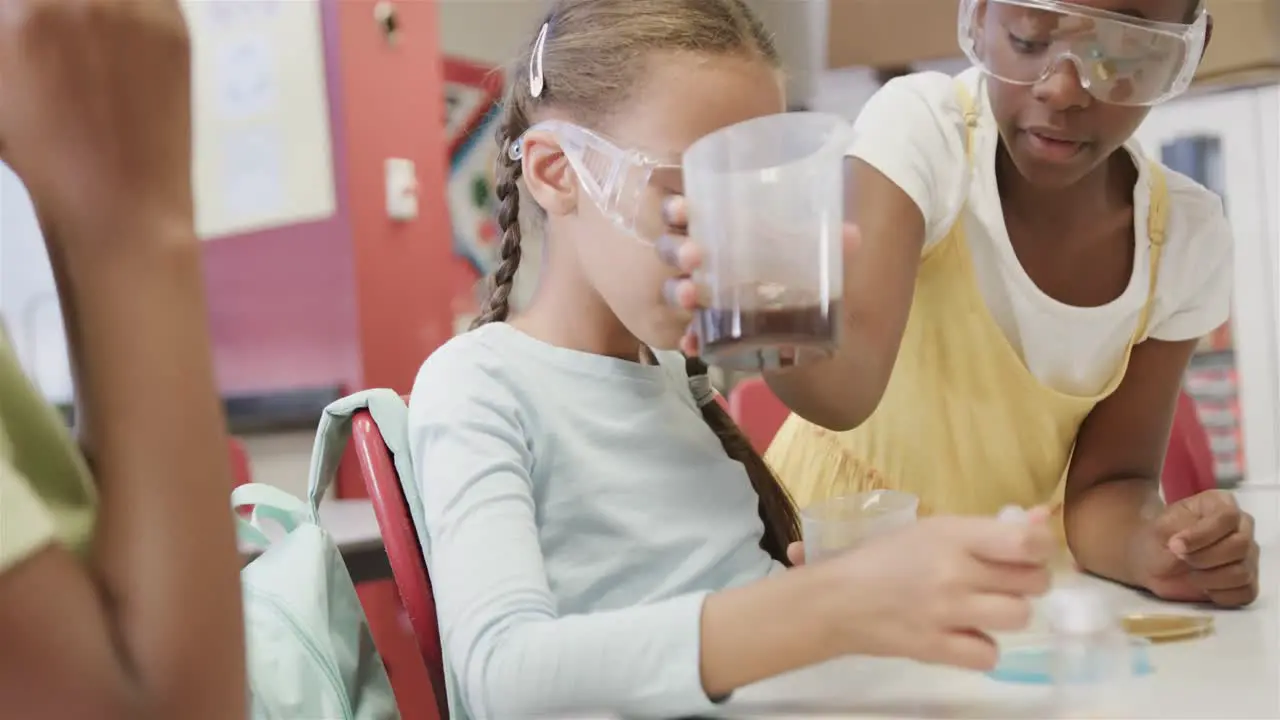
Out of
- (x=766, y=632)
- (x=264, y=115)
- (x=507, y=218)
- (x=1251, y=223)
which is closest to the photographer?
(x=766, y=632)

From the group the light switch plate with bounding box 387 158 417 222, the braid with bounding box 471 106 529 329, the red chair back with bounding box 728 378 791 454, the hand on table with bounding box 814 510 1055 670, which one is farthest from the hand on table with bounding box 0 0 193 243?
the light switch plate with bounding box 387 158 417 222

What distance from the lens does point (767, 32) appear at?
40.7 inches

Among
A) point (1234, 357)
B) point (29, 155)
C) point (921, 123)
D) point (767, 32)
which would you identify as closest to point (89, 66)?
point (29, 155)

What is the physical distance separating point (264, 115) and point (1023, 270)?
7.18ft

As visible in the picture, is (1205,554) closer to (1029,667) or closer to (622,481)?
(1029,667)

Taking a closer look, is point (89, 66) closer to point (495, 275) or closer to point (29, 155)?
point (29, 155)

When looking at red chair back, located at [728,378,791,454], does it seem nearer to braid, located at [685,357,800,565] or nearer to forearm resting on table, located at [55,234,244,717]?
braid, located at [685,357,800,565]

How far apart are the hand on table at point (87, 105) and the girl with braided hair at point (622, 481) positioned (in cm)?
34

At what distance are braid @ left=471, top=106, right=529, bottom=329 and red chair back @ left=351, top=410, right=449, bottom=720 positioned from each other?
21 centimetres

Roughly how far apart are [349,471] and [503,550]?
2.05 meters

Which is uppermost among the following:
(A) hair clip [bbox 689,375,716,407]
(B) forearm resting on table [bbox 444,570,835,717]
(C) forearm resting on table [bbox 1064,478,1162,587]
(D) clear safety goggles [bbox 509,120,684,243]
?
(D) clear safety goggles [bbox 509,120,684,243]

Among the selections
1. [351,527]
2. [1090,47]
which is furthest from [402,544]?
[351,527]

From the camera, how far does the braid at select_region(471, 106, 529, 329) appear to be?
3.41ft

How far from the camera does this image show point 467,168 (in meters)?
4.13
